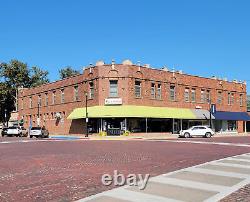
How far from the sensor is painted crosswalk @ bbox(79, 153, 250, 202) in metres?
8.39

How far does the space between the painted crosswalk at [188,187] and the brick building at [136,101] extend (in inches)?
1142

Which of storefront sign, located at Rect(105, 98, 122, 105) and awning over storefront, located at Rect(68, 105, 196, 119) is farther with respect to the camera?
storefront sign, located at Rect(105, 98, 122, 105)

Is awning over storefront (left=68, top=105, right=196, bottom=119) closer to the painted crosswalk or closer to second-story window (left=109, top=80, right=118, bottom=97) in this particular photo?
second-story window (left=109, top=80, right=118, bottom=97)

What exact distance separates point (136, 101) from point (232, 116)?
19796 mm

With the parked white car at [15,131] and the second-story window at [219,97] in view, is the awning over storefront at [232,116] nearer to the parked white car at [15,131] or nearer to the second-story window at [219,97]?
the second-story window at [219,97]

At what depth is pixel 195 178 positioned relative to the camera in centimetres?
1108

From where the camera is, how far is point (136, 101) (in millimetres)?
44031

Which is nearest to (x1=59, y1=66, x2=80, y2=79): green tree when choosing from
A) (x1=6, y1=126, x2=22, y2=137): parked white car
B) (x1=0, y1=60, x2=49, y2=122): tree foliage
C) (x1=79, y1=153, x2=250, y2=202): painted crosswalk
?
(x1=0, y1=60, x2=49, y2=122): tree foliage

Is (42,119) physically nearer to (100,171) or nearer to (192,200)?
(100,171)

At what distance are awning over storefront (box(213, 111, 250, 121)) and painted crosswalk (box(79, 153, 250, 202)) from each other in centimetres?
4160

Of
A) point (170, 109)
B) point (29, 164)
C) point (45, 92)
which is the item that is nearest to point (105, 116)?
point (170, 109)

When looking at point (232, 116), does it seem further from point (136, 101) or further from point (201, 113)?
point (136, 101)

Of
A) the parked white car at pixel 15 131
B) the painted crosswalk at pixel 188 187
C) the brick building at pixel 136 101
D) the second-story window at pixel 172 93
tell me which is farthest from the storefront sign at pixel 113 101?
the painted crosswalk at pixel 188 187

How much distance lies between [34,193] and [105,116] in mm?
32504
